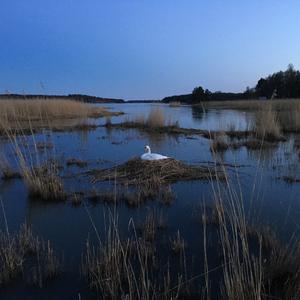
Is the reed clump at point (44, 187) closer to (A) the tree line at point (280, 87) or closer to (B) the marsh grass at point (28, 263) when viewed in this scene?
(B) the marsh grass at point (28, 263)

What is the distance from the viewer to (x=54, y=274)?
467cm

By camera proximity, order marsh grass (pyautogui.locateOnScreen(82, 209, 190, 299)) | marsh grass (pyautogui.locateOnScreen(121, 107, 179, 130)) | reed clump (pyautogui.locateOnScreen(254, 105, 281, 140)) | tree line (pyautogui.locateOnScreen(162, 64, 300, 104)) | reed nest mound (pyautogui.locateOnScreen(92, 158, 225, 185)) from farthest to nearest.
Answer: tree line (pyautogui.locateOnScreen(162, 64, 300, 104)), marsh grass (pyautogui.locateOnScreen(121, 107, 179, 130)), reed clump (pyautogui.locateOnScreen(254, 105, 281, 140)), reed nest mound (pyautogui.locateOnScreen(92, 158, 225, 185)), marsh grass (pyautogui.locateOnScreen(82, 209, 190, 299))

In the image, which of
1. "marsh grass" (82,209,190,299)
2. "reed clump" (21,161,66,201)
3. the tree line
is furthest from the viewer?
the tree line

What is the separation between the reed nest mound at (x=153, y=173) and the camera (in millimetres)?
9133

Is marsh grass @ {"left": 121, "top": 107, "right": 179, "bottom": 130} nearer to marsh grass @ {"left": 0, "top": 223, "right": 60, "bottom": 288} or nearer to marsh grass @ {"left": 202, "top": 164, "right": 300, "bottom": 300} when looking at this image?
marsh grass @ {"left": 202, "top": 164, "right": 300, "bottom": 300}

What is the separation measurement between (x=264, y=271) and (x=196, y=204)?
3129mm

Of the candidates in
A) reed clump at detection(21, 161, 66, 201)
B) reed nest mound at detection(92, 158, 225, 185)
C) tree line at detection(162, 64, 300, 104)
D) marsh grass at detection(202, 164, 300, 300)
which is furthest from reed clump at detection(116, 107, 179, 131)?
tree line at detection(162, 64, 300, 104)

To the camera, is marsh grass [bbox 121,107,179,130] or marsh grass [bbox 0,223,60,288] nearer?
marsh grass [bbox 0,223,60,288]

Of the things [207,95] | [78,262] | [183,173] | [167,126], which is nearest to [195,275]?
[78,262]

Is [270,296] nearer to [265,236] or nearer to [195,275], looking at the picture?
[195,275]

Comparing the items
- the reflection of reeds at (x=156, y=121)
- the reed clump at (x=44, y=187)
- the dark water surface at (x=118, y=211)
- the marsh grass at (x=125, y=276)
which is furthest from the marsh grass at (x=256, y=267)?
the reflection of reeds at (x=156, y=121)

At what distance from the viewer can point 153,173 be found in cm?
927

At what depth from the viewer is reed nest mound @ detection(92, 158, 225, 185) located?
9.13 meters

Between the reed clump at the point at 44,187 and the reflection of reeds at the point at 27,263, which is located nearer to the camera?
the reflection of reeds at the point at 27,263
